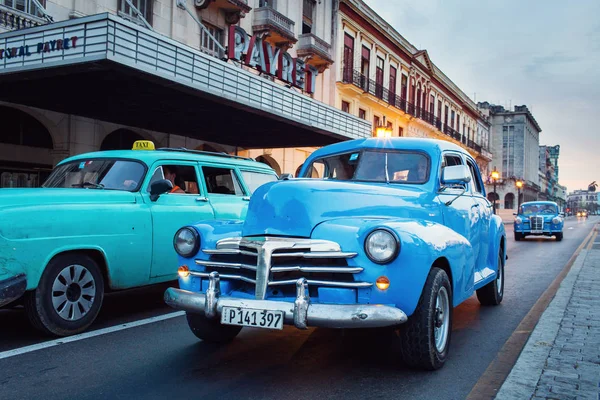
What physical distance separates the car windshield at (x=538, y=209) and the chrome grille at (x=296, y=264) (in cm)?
2196

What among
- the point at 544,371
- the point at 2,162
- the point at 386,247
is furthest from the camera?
the point at 2,162

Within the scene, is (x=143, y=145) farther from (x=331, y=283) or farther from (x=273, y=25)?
(x=273, y=25)

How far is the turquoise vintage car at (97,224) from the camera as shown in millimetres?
4859

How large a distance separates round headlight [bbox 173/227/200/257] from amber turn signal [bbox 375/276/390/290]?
1.48 metres

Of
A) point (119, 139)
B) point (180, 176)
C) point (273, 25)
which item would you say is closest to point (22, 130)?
point (119, 139)

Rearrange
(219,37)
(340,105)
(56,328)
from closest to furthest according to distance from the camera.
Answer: (56,328) → (219,37) → (340,105)

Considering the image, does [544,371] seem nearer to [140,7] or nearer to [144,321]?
[144,321]

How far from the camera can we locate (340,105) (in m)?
30.5

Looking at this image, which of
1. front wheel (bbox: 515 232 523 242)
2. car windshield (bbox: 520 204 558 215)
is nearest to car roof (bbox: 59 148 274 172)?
front wheel (bbox: 515 232 523 242)

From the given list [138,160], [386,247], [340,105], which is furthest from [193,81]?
[340,105]

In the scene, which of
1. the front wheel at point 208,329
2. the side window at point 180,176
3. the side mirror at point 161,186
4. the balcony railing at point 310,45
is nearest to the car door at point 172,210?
the side window at point 180,176

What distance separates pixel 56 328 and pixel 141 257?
1.17 m

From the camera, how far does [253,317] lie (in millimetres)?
3652

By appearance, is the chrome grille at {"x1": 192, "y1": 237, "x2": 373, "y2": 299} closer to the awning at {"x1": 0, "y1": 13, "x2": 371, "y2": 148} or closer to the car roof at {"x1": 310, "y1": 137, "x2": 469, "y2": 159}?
the car roof at {"x1": 310, "y1": 137, "x2": 469, "y2": 159}
